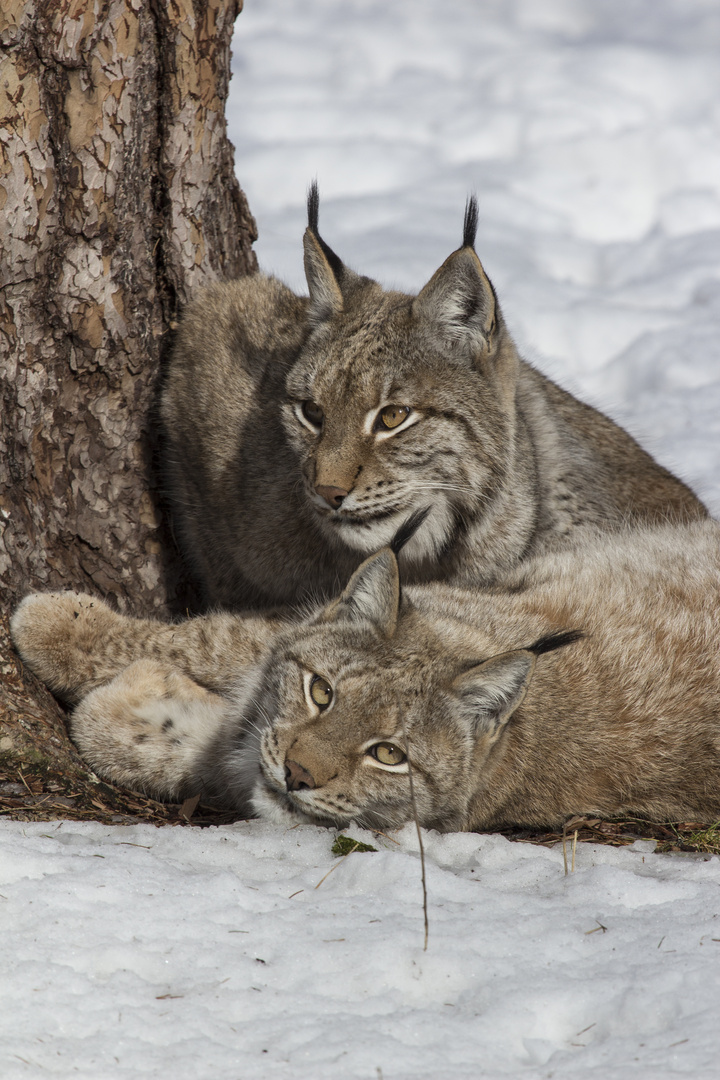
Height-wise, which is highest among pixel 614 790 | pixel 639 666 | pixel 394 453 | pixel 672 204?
pixel 672 204

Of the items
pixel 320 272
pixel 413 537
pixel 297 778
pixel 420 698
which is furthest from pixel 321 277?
pixel 297 778

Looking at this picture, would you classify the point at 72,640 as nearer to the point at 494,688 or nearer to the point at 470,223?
the point at 494,688

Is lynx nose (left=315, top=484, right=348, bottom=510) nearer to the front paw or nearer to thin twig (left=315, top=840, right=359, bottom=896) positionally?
the front paw

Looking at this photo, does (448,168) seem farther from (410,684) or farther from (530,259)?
(410,684)

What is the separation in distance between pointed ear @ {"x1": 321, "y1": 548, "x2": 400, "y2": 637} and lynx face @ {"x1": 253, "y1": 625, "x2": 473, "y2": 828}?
3.6 inches

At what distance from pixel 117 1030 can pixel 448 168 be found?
1109 centimetres

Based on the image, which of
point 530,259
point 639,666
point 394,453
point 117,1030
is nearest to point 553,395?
point 394,453

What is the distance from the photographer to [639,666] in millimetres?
3449

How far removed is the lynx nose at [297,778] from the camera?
2.88 metres

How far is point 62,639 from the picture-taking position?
145 inches

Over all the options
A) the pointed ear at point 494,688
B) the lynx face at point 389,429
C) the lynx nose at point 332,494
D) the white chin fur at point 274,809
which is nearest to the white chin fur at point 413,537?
the lynx face at point 389,429

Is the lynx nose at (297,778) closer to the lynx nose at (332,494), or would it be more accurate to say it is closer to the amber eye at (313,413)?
the lynx nose at (332,494)

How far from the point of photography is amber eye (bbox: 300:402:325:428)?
3.93 meters

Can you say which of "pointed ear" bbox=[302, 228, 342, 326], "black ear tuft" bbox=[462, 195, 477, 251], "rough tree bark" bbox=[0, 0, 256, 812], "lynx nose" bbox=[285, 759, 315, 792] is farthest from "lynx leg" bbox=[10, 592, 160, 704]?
"black ear tuft" bbox=[462, 195, 477, 251]
